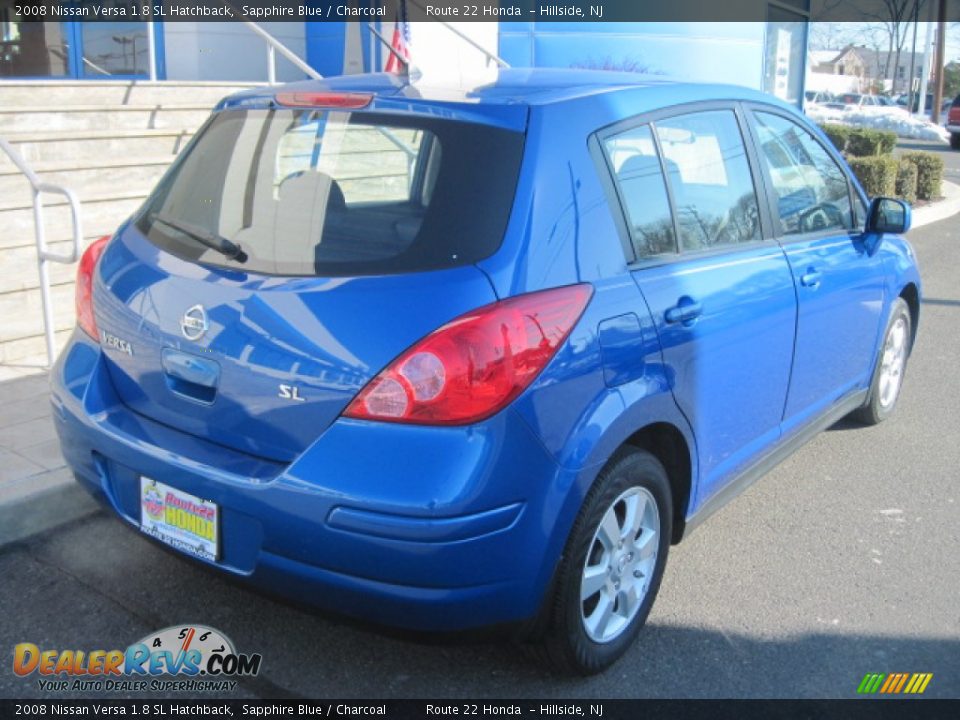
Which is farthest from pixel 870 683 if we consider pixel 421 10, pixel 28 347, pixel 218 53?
pixel 218 53

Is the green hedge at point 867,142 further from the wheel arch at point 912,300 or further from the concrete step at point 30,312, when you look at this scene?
the concrete step at point 30,312

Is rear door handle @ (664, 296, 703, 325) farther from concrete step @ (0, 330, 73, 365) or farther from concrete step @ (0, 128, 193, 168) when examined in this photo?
concrete step @ (0, 128, 193, 168)

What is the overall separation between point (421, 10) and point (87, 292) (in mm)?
9023

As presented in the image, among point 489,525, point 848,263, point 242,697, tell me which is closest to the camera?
point 489,525

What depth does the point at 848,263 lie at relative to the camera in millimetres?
4418

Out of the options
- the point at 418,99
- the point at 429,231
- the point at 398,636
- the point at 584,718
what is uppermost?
the point at 418,99

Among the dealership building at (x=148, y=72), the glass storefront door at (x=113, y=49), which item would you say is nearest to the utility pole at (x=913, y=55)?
the dealership building at (x=148, y=72)

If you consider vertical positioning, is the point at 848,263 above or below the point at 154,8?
below

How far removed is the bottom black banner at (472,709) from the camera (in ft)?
9.61

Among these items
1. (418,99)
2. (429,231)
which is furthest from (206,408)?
(418,99)

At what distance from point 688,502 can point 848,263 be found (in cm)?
159

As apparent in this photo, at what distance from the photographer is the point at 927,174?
51.1 feet

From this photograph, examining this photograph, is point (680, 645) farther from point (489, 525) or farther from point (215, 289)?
point (215, 289)

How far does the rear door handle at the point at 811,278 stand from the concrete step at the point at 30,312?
4.19m
